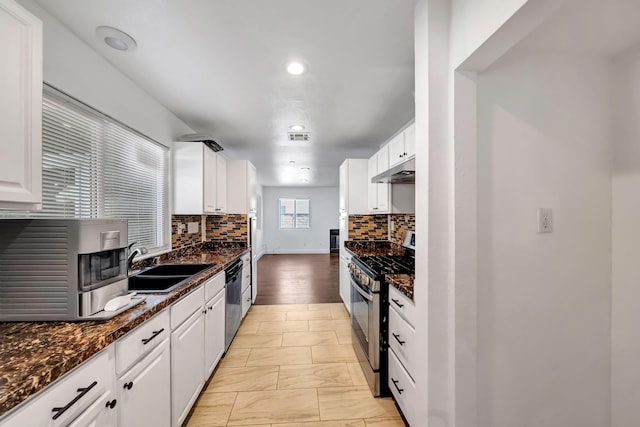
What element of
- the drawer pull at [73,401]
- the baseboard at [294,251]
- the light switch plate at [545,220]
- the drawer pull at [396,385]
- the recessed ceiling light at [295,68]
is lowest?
the baseboard at [294,251]

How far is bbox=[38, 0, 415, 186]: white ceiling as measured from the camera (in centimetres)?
142

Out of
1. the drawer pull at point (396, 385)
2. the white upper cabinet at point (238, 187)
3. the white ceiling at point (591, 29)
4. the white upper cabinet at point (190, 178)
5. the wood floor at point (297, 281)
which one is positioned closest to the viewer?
the white ceiling at point (591, 29)

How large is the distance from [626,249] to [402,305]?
1.16m

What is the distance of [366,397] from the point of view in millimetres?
2021

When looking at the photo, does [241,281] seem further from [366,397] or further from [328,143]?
[328,143]

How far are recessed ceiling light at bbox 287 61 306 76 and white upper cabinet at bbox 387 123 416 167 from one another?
3.47ft

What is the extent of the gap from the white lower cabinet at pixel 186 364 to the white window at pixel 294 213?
7.83 metres

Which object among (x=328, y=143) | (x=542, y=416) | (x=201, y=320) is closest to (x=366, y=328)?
(x=542, y=416)

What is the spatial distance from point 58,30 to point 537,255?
292cm

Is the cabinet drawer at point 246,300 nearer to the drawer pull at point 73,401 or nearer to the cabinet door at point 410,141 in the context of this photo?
the drawer pull at point 73,401

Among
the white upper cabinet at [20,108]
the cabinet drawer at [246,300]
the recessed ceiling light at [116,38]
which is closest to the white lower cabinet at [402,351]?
the white upper cabinet at [20,108]

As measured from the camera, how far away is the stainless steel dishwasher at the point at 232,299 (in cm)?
260

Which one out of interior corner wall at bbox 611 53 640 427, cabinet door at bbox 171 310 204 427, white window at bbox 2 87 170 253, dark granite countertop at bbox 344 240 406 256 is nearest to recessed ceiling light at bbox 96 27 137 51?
white window at bbox 2 87 170 253

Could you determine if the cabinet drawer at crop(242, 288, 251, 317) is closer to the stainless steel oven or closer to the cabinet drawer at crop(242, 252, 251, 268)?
the cabinet drawer at crop(242, 252, 251, 268)
